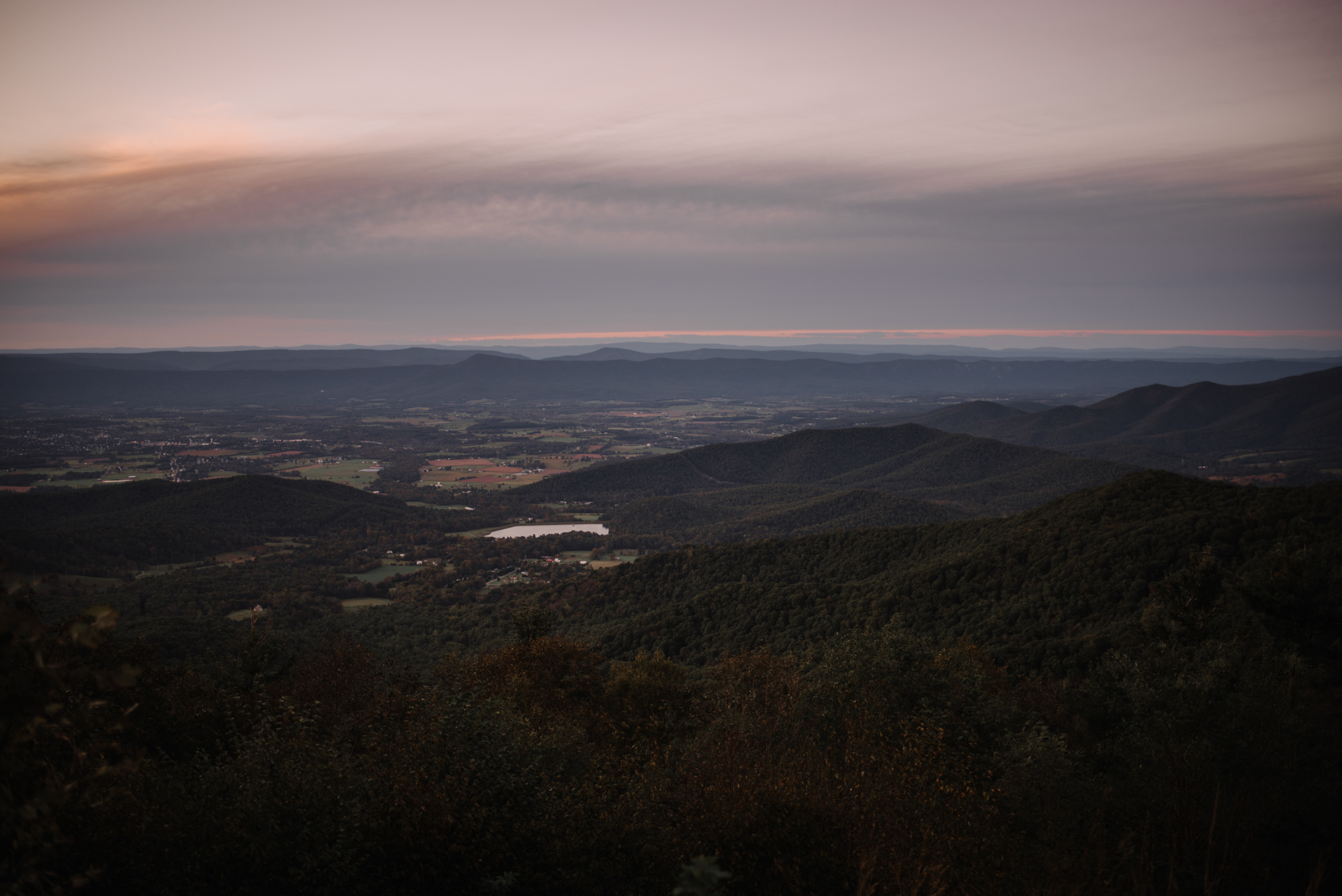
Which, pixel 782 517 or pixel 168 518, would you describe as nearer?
pixel 168 518

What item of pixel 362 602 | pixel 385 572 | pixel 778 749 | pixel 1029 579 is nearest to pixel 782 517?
pixel 385 572

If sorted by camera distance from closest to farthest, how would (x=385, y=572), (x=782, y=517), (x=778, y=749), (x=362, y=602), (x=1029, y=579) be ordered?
(x=778, y=749) → (x=1029, y=579) → (x=362, y=602) → (x=385, y=572) → (x=782, y=517)

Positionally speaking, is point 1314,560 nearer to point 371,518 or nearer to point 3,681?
point 3,681

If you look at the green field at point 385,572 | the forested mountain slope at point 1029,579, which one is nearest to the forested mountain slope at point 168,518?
the green field at point 385,572

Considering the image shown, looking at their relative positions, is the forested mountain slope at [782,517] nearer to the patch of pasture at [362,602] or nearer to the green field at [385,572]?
the green field at [385,572]

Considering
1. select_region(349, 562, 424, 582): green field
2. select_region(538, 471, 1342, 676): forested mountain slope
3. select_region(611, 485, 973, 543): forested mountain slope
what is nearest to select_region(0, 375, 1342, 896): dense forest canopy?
select_region(538, 471, 1342, 676): forested mountain slope

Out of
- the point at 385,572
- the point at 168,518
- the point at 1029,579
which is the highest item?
the point at 1029,579

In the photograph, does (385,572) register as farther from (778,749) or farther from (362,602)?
(778,749)

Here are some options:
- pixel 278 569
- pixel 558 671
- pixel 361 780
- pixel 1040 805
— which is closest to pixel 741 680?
pixel 558 671

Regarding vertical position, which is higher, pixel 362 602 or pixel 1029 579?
pixel 1029 579
